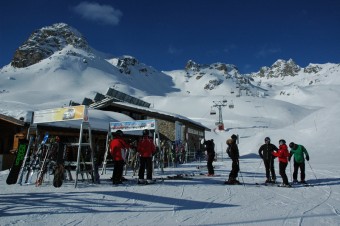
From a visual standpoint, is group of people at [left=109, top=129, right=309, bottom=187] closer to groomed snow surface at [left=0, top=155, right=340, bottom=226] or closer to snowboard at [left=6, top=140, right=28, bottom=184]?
groomed snow surface at [left=0, top=155, right=340, bottom=226]

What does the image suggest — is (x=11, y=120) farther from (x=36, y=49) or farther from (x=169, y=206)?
(x=36, y=49)

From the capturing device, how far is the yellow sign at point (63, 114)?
10398mm

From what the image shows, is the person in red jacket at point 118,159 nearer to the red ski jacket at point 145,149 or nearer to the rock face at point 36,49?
the red ski jacket at point 145,149

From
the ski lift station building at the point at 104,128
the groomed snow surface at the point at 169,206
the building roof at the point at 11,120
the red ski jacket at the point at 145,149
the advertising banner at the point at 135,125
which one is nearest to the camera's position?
the groomed snow surface at the point at 169,206

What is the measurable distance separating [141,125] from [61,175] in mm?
5848

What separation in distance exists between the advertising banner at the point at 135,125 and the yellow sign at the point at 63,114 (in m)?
3.96

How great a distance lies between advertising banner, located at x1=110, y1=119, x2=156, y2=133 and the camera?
1444 cm

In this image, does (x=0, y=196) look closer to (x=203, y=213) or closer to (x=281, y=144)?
(x=203, y=213)

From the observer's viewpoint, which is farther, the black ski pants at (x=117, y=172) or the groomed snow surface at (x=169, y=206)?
the black ski pants at (x=117, y=172)

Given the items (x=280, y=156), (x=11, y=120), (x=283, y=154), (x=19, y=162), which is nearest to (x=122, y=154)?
(x=19, y=162)

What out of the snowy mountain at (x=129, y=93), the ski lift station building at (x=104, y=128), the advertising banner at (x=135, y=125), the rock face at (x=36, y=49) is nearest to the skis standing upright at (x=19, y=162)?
the advertising banner at (x=135, y=125)

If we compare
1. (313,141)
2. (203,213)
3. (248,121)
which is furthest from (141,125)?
(248,121)

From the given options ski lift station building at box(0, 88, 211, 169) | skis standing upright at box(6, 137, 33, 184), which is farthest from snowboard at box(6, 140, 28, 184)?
ski lift station building at box(0, 88, 211, 169)

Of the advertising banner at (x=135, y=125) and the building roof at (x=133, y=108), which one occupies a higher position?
the building roof at (x=133, y=108)
